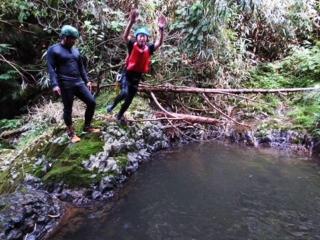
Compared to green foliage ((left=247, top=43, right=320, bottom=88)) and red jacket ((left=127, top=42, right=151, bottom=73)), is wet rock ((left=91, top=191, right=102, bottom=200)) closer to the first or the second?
red jacket ((left=127, top=42, right=151, bottom=73))

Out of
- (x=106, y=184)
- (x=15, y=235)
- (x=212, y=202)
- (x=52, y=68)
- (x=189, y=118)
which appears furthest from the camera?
(x=189, y=118)

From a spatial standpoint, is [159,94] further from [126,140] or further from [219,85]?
[126,140]

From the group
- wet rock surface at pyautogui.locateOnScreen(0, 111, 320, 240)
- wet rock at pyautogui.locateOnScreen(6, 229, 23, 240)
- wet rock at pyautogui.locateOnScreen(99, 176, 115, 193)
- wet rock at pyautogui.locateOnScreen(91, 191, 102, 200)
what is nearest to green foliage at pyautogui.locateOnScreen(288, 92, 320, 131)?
wet rock surface at pyautogui.locateOnScreen(0, 111, 320, 240)

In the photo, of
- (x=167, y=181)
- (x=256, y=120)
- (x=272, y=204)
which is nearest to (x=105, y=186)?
(x=167, y=181)

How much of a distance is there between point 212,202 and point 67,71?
8.27 ft

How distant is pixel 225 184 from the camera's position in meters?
5.83

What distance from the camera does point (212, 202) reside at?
17.2 ft

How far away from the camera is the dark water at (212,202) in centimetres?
450

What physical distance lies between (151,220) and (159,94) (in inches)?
164

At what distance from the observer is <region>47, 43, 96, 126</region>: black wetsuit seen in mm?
Answer: 5105

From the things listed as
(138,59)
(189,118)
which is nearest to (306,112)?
(189,118)

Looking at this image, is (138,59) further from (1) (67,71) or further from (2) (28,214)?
(2) (28,214)

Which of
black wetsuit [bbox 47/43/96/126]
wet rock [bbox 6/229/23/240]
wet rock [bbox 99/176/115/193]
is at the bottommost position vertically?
wet rock [bbox 6/229/23/240]

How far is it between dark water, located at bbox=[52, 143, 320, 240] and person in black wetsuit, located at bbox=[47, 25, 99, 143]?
144 centimetres
